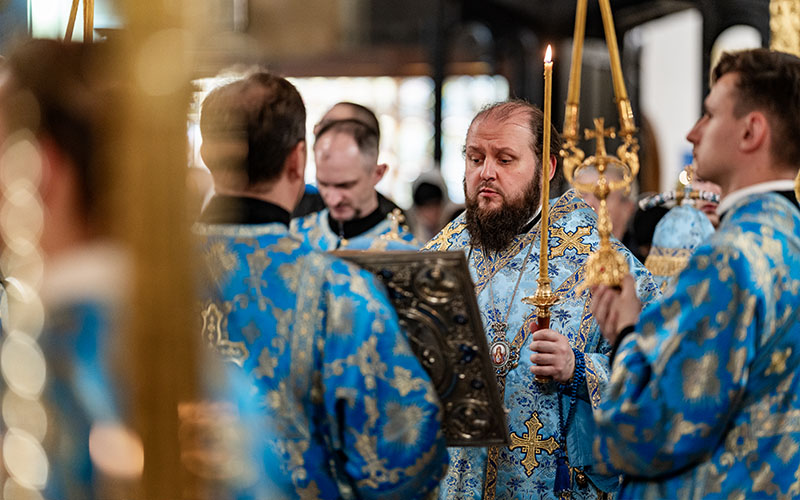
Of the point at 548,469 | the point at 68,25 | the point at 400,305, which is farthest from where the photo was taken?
the point at 548,469

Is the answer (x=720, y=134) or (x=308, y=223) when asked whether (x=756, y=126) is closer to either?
(x=720, y=134)

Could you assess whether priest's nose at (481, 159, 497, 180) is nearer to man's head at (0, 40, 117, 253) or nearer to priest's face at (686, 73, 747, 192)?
priest's face at (686, 73, 747, 192)

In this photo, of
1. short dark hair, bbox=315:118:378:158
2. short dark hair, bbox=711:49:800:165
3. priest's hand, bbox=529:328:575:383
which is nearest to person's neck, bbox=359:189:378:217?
short dark hair, bbox=315:118:378:158

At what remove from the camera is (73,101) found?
114 cm

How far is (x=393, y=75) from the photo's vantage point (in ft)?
52.2

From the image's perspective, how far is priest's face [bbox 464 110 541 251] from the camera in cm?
314

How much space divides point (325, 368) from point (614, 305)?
681mm

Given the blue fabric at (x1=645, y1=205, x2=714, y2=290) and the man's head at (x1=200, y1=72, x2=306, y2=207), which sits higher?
the man's head at (x1=200, y1=72, x2=306, y2=207)

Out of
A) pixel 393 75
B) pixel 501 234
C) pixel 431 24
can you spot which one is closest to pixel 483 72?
pixel 393 75

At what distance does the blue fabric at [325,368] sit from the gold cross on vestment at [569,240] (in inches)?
45.0

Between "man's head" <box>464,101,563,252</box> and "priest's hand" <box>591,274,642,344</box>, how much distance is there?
0.88m

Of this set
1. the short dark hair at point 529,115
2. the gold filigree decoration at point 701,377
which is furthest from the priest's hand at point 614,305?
the short dark hair at point 529,115

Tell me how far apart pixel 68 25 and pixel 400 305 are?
1.07 m

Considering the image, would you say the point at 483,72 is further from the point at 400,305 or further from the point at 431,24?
the point at 400,305
